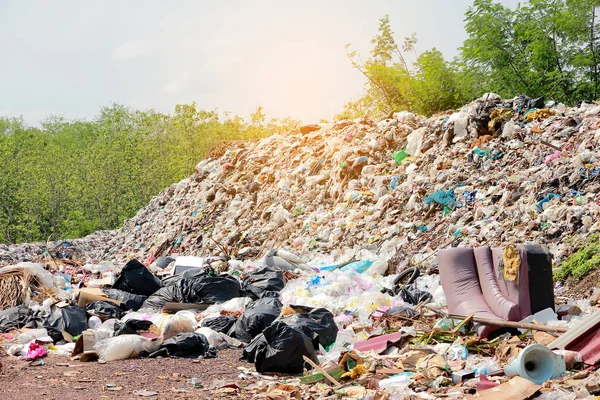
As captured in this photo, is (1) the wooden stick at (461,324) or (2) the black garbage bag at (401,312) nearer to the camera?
(1) the wooden stick at (461,324)

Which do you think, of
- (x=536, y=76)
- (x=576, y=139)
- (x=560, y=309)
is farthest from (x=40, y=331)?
(x=536, y=76)

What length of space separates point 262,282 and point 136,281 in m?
1.60

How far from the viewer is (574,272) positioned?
6781 mm

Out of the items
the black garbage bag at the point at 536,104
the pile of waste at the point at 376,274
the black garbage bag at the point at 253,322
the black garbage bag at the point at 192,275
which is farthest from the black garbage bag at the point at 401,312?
the black garbage bag at the point at 536,104

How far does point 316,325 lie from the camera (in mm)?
5477

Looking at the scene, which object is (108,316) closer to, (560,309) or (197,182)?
(560,309)

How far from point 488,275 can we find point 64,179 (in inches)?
969

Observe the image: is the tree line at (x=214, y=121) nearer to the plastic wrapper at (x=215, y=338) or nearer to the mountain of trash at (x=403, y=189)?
the mountain of trash at (x=403, y=189)

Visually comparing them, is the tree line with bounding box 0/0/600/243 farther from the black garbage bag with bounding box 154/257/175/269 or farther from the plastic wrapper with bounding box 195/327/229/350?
the plastic wrapper with bounding box 195/327/229/350

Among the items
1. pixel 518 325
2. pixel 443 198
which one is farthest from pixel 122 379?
pixel 443 198

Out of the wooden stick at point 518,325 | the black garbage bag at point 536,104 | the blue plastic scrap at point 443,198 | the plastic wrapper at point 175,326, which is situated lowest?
the wooden stick at point 518,325

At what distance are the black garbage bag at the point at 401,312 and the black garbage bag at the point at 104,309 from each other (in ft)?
10.3

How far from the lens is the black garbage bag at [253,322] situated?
580 centimetres

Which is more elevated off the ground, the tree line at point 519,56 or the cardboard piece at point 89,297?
the tree line at point 519,56
